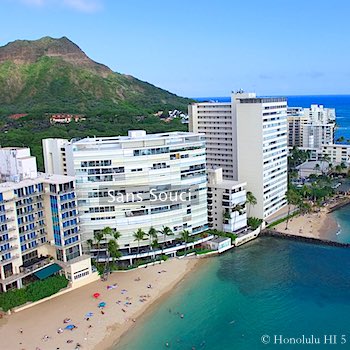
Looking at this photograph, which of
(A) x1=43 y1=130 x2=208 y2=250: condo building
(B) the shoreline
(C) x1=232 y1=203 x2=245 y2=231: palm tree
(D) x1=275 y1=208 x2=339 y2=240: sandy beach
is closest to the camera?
(B) the shoreline

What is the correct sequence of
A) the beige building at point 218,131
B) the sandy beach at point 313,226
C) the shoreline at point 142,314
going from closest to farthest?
the shoreline at point 142,314 → the sandy beach at point 313,226 → the beige building at point 218,131

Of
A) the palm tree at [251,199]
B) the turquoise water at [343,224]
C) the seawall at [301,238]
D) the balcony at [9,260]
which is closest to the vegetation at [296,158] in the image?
the turquoise water at [343,224]

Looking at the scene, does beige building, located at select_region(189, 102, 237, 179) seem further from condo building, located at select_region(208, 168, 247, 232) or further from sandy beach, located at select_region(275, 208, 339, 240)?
sandy beach, located at select_region(275, 208, 339, 240)

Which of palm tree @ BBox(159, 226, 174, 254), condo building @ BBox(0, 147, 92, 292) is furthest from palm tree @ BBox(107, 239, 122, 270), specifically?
palm tree @ BBox(159, 226, 174, 254)

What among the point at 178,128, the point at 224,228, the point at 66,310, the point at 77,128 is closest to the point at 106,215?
the point at 66,310

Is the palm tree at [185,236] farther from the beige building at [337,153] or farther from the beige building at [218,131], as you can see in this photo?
the beige building at [337,153]
